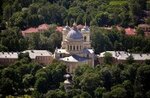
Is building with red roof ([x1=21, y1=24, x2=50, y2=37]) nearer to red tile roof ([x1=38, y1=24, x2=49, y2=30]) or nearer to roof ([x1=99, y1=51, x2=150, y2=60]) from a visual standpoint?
red tile roof ([x1=38, y1=24, x2=49, y2=30])

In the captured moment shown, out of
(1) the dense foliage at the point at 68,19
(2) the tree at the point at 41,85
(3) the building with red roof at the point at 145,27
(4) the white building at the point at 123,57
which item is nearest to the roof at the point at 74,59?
(4) the white building at the point at 123,57

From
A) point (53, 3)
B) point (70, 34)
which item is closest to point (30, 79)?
point (70, 34)

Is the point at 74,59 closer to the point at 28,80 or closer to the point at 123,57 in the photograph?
the point at 28,80

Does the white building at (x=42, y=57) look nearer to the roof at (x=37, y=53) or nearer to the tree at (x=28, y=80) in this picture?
the roof at (x=37, y=53)

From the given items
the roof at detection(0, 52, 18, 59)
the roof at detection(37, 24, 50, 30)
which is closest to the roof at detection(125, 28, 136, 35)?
the roof at detection(37, 24, 50, 30)

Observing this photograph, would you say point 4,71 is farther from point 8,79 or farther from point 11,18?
point 11,18

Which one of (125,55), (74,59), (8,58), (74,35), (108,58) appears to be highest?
(74,35)

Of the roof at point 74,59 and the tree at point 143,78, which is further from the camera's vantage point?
the roof at point 74,59

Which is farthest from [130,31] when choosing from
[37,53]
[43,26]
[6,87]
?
[6,87]

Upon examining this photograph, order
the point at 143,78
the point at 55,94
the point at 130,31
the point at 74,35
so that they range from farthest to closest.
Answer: the point at 130,31, the point at 74,35, the point at 143,78, the point at 55,94

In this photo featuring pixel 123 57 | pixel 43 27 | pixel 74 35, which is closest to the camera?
pixel 74 35

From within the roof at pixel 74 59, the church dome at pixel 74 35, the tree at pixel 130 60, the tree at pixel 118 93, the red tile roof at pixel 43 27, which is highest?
the church dome at pixel 74 35
